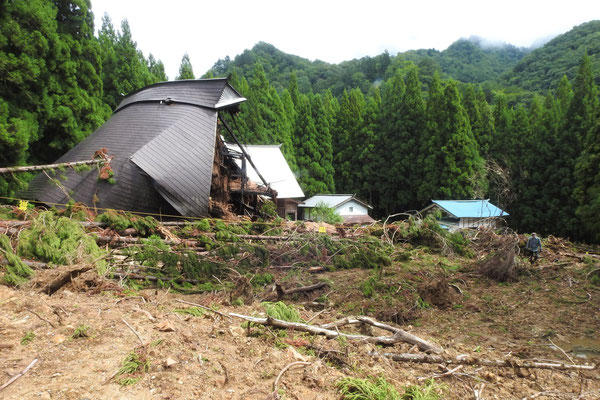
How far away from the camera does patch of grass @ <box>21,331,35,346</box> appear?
2.82 meters

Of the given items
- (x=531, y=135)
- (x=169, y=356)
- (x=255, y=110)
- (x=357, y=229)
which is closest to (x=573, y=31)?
(x=531, y=135)

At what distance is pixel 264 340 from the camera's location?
3.35 meters

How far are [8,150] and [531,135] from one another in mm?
27694

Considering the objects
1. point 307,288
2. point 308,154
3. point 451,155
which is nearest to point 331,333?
point 307,288

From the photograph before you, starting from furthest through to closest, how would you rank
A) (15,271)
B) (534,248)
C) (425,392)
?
1. (534,248)
2. (15,271)
3. (425,392)

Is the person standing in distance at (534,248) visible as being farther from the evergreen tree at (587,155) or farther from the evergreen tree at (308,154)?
the evergreen tree at (308,154)

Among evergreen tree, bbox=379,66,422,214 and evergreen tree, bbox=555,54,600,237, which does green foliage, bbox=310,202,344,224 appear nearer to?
evergreen tree, bbox=379,66,422,214

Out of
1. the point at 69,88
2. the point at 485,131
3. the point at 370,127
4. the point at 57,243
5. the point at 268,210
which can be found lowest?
the point at 268,210

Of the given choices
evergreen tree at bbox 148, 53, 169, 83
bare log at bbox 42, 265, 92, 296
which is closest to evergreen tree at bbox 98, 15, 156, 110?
evergreen tree at bbox 148, 53, 169, 83

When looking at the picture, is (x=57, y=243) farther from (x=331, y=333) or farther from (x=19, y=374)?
(x=331, y=333)

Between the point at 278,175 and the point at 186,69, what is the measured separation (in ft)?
50.3

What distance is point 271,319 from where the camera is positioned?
11.7 feet

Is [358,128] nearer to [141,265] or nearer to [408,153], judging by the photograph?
[408,153]

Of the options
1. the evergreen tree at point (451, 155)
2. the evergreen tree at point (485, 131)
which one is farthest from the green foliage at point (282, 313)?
the evergreen tree at point (485, 131)
